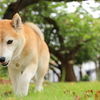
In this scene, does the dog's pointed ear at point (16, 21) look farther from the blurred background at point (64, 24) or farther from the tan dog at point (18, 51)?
the blurred background at point (64, 24)

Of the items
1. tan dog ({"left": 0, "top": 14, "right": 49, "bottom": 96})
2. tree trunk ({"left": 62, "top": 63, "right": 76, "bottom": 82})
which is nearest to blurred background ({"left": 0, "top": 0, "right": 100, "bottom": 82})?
tree trunk ({"left": 62, "top": 63, "right": 76, "bottom": 82})

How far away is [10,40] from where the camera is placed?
3.18m

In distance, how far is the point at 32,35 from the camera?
4.02 meters

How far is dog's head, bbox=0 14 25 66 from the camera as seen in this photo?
9.94 feet

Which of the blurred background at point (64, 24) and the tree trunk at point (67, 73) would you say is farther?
the tree trunk at point (67, 73)

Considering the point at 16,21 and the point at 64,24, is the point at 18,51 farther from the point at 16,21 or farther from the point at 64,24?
the point at 64,24

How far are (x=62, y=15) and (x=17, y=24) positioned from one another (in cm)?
866

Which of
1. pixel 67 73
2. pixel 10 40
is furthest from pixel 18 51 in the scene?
pixel 67 73

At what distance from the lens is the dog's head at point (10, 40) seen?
119 inches

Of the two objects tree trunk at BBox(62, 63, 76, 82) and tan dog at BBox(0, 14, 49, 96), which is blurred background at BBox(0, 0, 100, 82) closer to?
tree trunk at BBox(62, 63, 76, 82)

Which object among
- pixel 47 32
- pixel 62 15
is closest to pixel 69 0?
pixel 62 15

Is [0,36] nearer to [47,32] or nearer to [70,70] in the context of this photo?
[47,32]

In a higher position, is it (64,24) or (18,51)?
(64,24)

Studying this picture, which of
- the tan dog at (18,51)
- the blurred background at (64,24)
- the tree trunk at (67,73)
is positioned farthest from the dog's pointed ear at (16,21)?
the tree trunk at (67,73)
